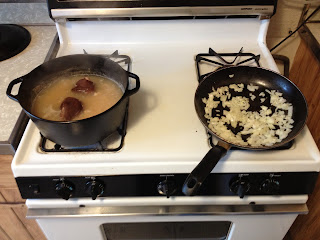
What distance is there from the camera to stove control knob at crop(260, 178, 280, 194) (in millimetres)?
710

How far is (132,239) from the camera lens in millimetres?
898

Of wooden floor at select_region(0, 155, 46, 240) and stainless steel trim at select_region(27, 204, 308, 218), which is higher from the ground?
stainless steel trim at select_region(27, 204, 308, 218)

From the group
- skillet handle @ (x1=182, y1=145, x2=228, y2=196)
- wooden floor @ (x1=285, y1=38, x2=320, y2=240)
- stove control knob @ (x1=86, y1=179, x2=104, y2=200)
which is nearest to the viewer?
skillet handle @ (x1=182, y1=145, x2=228, y2=196)

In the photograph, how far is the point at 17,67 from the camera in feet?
3.21

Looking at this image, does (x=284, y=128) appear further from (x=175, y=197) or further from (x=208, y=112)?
(x=175, y=197)

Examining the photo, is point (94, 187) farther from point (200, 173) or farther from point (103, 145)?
point (200, 173)

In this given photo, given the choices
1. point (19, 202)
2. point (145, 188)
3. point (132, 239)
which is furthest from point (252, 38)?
point (19, 202)

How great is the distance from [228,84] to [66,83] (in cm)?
44

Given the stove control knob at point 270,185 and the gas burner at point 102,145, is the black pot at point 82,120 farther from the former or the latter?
the stove control knob at point 270,185

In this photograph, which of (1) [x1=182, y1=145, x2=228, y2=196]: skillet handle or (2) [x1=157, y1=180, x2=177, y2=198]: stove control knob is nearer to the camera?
(1) [x1=182, y1=145, x2=228, y2=196]: skillet handle

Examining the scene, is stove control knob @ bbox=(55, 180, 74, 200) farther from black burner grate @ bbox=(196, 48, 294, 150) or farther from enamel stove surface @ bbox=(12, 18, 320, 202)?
black burner grate @ bbox=(196, 48, 294, 150)

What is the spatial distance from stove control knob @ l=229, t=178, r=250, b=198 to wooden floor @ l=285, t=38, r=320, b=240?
472 millimetres

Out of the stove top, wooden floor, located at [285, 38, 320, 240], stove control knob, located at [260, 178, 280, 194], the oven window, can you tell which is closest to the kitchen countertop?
the stove top

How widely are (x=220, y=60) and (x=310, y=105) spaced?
1.42 ft
